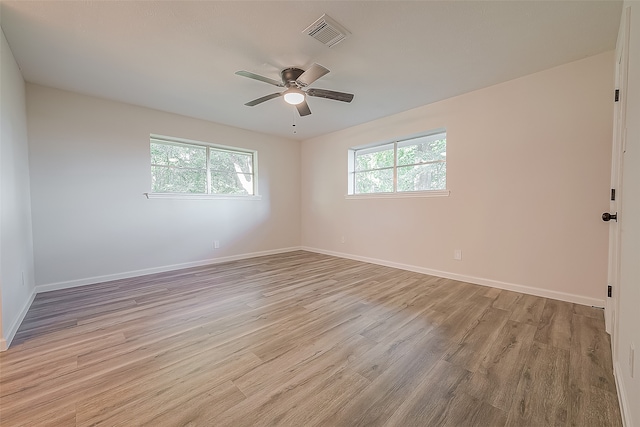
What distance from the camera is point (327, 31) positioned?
6.65 feet

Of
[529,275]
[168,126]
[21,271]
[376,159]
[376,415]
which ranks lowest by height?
[376,415]

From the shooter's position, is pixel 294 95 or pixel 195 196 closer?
pixel 294 95

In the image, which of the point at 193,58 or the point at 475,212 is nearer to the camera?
the point at 193,58

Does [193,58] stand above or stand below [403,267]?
above

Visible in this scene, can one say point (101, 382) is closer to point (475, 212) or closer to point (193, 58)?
point (193, 58)

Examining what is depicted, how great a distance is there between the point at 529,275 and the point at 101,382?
3.93 metres

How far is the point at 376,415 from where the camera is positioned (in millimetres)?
1223

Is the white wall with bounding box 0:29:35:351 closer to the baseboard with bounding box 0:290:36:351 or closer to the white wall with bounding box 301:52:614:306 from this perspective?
the baseboard with bounding box 0:290:36:351

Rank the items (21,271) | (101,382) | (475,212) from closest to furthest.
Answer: (101,382), (21,271), (475,212)

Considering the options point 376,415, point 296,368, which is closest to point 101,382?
point 296,368

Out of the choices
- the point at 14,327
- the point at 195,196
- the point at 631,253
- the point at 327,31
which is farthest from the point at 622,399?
the point at 195,196

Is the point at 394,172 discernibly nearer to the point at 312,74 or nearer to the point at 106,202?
the point at 312,74

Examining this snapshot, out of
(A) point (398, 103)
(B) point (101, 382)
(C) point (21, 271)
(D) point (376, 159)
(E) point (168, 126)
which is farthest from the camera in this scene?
(D) point (376, 159)

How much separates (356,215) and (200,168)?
9.65ft
